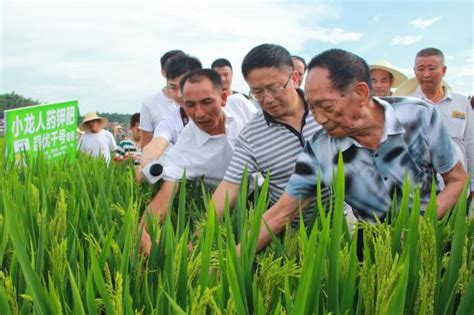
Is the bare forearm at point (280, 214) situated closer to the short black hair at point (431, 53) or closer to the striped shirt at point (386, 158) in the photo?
the striped shirt at point (386, 158)

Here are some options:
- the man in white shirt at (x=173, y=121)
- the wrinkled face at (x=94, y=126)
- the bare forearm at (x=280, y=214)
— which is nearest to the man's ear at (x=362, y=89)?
the bare forearm at (x=280, y=214)

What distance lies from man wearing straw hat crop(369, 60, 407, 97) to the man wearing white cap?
9.3 inches

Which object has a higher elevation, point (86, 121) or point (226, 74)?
point (226, 74)

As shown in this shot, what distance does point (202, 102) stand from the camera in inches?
92.5

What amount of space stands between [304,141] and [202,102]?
0.50 m

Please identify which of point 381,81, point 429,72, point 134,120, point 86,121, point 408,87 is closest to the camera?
point 429,72

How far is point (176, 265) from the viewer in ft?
3.29

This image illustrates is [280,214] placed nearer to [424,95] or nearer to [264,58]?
[264,58]

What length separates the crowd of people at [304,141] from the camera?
160cm

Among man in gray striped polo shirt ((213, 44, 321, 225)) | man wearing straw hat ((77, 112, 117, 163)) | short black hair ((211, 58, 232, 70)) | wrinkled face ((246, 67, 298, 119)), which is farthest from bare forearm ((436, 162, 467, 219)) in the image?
man wearing straw hat ((77, 112, 117, 163))

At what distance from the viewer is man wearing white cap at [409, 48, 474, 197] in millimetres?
3709

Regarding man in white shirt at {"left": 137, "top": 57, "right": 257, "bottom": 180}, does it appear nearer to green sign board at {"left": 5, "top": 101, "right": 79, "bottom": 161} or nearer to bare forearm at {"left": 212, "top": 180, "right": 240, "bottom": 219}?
bare forearm at {"left": 212, "top": 180, "right": 240, "bottom": 219}

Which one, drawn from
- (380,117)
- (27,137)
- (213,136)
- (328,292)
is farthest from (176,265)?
(27,137)

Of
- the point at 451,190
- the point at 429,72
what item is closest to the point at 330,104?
the point at 451,190
